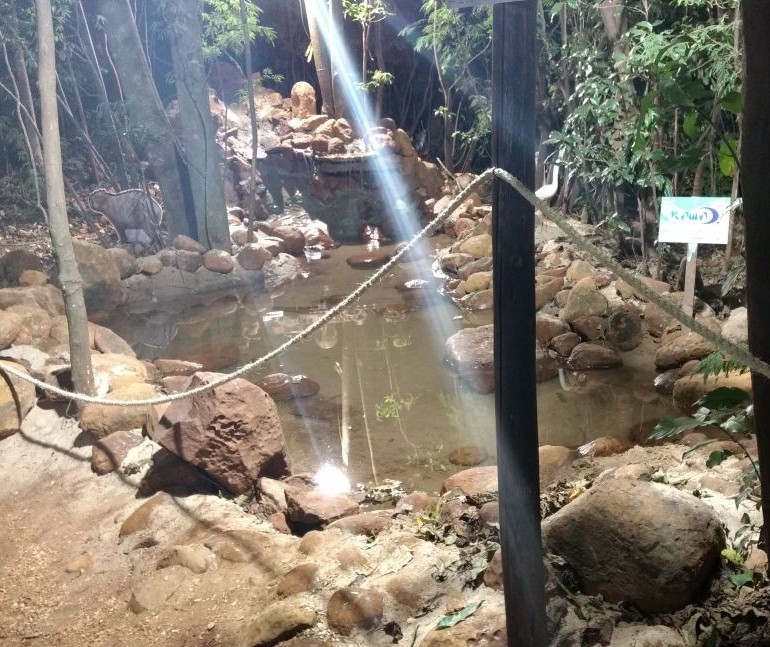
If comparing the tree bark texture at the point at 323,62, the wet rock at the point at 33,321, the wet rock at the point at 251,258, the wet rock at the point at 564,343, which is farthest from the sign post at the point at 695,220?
the tree bark texture at the point at 323,62

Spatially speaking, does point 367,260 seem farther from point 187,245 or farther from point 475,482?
point 475,482

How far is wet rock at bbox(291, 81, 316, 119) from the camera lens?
13398mm

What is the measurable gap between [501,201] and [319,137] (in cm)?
1142

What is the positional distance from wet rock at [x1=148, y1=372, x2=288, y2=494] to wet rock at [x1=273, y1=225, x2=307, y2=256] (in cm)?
698

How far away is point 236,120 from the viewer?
13.2 metres

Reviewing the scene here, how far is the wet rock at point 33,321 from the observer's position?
5344 millimetres

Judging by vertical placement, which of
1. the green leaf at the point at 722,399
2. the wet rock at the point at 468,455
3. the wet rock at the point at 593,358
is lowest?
the wet rock at the point at 468,455

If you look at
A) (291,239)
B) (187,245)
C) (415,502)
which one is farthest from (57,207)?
(291,239)

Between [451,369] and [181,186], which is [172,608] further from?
[181,186]

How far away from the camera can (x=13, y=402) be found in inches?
162

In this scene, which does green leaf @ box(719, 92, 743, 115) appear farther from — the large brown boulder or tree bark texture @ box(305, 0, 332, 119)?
tree bark texture @ box(305, 0, 332, 119)

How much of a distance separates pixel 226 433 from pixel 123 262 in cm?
579

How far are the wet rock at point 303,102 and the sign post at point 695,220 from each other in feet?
33.8

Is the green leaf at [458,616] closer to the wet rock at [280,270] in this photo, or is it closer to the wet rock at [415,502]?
the wet rock at [415,502]
